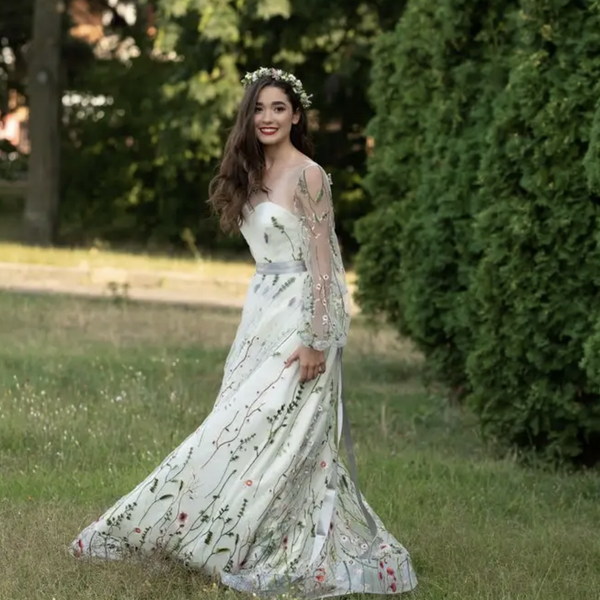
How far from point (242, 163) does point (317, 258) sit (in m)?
0.48

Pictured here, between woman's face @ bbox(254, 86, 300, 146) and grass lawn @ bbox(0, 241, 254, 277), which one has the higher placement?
woman's face @ bbox(254, 86, 300, 146)

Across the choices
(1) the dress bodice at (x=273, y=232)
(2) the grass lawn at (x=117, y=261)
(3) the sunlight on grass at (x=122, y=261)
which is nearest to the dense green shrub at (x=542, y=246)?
(1) the dress bodice at (x=273, y=232)

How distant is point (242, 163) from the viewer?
4.82 metres

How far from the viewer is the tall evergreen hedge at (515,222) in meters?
6.84

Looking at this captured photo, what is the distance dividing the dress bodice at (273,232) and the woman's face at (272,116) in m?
0.25

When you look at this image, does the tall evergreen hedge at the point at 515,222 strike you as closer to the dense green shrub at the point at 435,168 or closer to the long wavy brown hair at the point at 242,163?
the dense green shrub at the point at 435,168

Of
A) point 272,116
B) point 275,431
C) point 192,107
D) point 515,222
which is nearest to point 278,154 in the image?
point 272,116

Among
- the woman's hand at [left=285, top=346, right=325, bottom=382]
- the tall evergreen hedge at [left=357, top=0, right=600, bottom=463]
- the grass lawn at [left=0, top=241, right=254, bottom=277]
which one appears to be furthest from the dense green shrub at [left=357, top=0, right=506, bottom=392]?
the grass lawn at [left=0, top=241, right=254, bottom=277]

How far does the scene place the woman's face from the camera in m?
4.80

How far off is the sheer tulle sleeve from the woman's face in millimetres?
196

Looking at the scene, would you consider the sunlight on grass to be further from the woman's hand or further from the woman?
the woman's hand

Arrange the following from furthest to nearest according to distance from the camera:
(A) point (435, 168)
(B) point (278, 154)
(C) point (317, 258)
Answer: (A) point (435, 168) < (B) point (278, 154) < (C) point (317, 258)

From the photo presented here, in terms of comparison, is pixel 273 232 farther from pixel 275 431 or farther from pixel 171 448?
pixel 171 448

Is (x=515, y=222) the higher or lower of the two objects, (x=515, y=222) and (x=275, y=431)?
the higher
